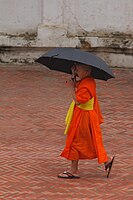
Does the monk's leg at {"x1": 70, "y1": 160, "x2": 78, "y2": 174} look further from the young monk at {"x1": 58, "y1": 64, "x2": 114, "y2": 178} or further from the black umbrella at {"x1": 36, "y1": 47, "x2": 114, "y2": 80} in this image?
the black umbrella at {"x1": 36, "y1": 47, "x2": 114, "y2": 80}

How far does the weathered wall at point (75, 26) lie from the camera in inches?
587

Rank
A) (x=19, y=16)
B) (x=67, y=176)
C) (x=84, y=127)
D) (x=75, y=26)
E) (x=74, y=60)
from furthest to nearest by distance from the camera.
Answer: (x=19, y=16) < (x=75, y=26) < (x=67, y=176) < (x=84, y=127) < (x=74, y=60)

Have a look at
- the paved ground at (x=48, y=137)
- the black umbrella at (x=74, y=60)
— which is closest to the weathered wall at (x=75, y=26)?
the paved ground at (x=48, y=137)

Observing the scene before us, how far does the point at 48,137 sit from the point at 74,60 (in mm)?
2382

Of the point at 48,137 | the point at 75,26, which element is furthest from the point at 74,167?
the point at 75,26

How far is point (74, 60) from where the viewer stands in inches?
328

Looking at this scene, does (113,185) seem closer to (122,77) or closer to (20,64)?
(122,77)

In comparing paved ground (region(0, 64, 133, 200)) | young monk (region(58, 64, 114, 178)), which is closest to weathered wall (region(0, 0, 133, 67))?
paved ground (region(0, 64, 133, 200))

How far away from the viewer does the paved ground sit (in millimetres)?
8430

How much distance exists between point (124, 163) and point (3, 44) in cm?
623

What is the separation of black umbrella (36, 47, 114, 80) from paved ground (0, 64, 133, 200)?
4.02 feet

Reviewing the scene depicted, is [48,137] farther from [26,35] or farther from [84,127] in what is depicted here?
[26,35]

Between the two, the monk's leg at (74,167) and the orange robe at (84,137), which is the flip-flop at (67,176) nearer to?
the monk's leg at (74,167)

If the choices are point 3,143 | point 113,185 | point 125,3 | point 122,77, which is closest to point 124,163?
point 113,185
